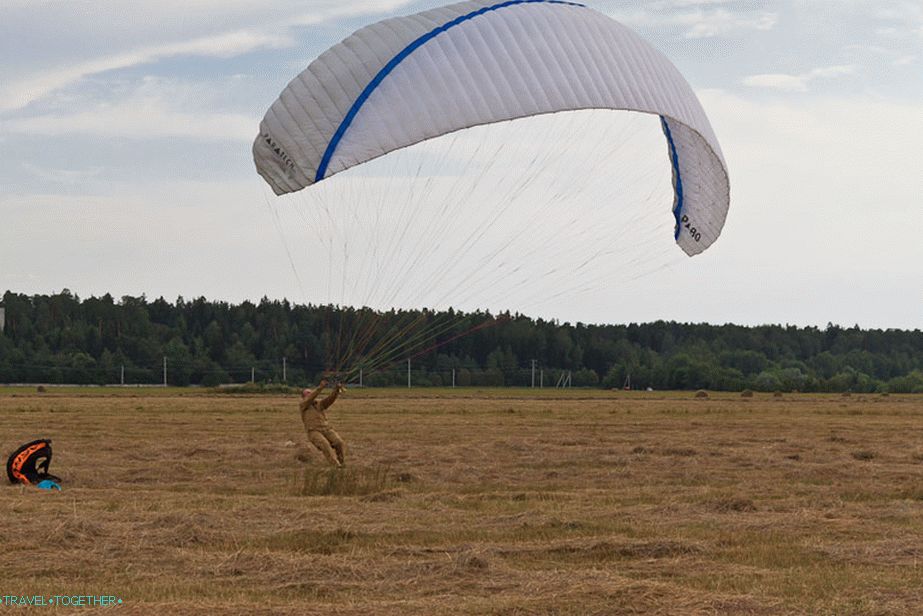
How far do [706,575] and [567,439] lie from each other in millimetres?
13843

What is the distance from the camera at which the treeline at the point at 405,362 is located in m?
88.5

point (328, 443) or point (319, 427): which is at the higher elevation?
point (319, 427)

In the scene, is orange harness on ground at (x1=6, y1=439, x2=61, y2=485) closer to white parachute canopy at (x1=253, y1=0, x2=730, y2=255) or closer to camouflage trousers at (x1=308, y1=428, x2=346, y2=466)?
camouflage trousers at (x1=308, y1=428, x2=346, y2=466)

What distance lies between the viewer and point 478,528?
11.9 metres

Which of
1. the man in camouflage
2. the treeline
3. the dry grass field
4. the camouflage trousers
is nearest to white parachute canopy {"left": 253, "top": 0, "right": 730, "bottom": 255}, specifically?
the dry grass field

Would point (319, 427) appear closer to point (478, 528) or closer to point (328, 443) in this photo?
point (328, 443)

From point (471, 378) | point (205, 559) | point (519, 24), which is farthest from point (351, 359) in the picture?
point (471, 378)

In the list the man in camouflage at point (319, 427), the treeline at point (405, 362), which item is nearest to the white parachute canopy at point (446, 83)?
the man in camouflage at point (319, 427)

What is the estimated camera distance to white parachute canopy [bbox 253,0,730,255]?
12078mm

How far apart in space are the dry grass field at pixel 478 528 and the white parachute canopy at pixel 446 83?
3.72m

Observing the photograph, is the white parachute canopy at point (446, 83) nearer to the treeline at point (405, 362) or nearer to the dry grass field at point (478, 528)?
the dry grass field at point (478, 528)

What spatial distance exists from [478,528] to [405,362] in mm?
74271

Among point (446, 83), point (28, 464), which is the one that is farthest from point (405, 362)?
point (446, 83)

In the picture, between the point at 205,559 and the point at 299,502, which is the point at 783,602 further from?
the point at 299,502
